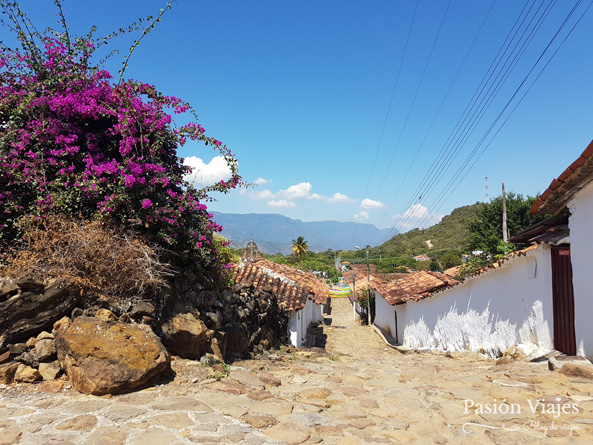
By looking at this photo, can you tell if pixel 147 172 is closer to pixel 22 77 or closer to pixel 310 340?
pixel 22 77

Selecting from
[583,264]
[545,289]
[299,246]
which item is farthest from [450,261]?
[583,264]

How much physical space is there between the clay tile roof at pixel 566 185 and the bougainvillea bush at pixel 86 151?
5849 mm

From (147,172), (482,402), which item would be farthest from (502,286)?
(147,172)

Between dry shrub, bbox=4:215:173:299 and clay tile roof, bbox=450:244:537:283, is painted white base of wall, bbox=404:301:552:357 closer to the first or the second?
clay tile roof, bbox=450:244:537:283

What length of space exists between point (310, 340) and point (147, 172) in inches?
618

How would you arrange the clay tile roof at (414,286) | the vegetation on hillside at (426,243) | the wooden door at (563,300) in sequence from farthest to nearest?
the vegetation on hillside at (426,243) → the clay tile roof at (414,286) → the wooden door at (563,300)

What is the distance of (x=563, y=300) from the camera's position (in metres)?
7.36

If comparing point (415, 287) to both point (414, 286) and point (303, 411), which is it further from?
point (303, 411)

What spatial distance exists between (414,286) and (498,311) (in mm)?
11150

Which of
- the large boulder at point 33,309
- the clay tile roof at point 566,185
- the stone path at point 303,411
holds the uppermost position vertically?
the clay tile roof at point 566,185

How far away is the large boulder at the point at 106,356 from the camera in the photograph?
4.70 meters

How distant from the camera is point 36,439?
3633 millimetres

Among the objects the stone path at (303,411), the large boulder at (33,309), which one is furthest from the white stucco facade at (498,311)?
the large boulder at (33,309)

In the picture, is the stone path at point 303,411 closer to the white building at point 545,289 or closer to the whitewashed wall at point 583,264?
the whitewashed wall at point 583,264
